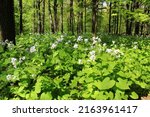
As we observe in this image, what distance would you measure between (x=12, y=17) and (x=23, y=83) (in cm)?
509

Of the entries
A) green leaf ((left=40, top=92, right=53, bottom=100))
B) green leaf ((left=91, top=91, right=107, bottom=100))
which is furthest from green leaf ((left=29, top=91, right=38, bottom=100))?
green leaf ((left=91, top=91, right=107, bottom=100))

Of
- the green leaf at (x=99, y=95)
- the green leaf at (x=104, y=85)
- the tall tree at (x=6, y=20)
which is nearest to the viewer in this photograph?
the green leaf at (x=99, y=95)

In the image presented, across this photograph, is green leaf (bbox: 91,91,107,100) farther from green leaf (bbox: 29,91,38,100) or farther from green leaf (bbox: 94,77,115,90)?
green leaf (bbox: 29,91,38,100)

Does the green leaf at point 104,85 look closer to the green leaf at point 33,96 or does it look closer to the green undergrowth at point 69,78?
the green undergrowth at point 69,78

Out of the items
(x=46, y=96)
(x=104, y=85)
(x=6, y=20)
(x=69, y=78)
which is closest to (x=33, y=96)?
(x=46, y=96)

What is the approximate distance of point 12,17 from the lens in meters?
10.3

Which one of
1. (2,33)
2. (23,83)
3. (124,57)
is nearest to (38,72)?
(23,83)

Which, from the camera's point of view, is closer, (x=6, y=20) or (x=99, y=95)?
(x=99, y=95)

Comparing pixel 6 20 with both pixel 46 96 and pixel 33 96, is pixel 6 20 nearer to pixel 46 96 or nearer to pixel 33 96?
pixel 33 96

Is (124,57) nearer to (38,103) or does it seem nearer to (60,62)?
(60,62)

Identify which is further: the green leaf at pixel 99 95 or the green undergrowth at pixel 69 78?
the green undergrowth at pixel 69 78

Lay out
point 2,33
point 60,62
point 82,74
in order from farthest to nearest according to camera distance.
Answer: point 2,33 → point 60,62 → point 82,74

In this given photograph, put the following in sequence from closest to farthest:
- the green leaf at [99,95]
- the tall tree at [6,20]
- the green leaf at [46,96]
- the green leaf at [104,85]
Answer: the green leaf at [46,96] → the green leaf at [99,95] → the green leaf at [104,85] → the tall tree at [6,20]

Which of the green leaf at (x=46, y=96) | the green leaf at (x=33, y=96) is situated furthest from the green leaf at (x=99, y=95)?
the green leaf at (x=33, y=96)
